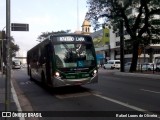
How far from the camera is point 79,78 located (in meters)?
17.7

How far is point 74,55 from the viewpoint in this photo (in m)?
17.8

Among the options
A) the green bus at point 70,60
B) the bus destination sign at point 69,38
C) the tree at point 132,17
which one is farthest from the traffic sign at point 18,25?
the tree at point 132,17

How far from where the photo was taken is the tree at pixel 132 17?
4128cm

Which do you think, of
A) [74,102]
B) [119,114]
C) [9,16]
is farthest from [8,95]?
[74,102]

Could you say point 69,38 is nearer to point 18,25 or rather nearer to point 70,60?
point 70,60

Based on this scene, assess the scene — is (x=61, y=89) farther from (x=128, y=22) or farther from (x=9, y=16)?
(x=128, y=22)

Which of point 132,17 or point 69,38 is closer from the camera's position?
point 69,38

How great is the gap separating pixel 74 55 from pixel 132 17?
90.1 ft

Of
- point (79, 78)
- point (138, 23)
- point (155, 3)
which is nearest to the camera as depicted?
point (79, 78)

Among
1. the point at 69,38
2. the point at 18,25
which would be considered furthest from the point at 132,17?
the point at 18,25

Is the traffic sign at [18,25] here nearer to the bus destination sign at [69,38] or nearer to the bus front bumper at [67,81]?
the bus front bumper at [67,81]

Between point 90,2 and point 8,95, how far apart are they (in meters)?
35.9

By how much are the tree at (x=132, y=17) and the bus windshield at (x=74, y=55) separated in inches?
919

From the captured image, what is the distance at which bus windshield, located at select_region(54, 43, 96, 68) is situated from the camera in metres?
17.6
